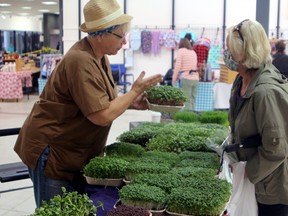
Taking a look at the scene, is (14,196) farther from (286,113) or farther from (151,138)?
(286,113)

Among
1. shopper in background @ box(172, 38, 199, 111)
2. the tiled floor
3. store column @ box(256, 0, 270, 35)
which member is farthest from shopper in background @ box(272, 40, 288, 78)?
the tiled floor

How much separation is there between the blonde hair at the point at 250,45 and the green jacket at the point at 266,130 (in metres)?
0.06

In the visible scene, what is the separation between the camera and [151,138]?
270cm

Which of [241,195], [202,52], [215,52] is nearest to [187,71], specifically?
[202,52]

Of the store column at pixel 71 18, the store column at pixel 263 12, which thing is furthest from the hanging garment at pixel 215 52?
the store column at pixel 263 12

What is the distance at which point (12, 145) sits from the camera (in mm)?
6441

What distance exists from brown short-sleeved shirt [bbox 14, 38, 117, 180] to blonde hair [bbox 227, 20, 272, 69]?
0.70 meters

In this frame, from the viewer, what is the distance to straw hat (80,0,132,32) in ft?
6.63

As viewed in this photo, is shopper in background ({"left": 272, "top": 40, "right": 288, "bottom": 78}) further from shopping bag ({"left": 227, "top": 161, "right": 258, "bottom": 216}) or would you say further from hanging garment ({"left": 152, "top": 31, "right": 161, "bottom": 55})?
hanging garment ({"left": 152, "top": 31, "right": 161, "bottom": 55})

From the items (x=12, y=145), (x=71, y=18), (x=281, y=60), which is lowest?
(x=12, y=145)

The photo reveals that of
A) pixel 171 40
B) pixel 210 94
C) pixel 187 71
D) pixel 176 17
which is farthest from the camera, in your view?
pixel 176 17

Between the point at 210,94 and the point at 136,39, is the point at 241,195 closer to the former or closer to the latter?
the point at 210,94

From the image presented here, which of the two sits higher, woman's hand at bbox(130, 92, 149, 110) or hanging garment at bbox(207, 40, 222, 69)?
hanging garment at bbox(207, 40, 222, 69)

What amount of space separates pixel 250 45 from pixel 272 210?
35.4 inches
